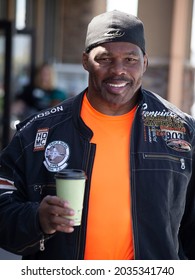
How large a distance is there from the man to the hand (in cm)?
2

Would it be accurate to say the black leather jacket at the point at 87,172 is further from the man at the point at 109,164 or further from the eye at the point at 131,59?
the eye at the point at 131,59

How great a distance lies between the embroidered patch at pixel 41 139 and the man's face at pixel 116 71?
0.95 ft

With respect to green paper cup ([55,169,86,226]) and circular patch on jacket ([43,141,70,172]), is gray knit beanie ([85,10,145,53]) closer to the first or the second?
circular patch on jacket ([43,141,70,172])

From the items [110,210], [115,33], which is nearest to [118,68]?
[115,33]

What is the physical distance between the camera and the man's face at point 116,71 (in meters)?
2.84

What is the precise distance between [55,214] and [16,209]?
329mm

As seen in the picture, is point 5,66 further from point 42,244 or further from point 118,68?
point 42,244

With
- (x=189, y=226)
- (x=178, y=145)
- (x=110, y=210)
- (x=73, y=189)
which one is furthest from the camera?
(x=189, y=226)

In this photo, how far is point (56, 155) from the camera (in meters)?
2.85

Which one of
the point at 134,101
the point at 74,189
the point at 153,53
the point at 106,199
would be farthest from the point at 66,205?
the point at 153,53

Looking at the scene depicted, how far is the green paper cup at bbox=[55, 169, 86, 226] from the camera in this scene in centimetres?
250

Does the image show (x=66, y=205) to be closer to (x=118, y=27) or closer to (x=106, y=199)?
(x=106, y=199)

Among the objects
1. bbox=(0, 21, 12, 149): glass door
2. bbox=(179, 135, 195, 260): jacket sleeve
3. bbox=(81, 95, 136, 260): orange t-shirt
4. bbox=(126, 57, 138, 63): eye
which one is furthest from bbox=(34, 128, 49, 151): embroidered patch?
bbox=(0, 21, 12, 149): glass door

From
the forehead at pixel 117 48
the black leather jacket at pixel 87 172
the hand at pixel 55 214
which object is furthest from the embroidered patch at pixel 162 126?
the hand at pixel 55 214
